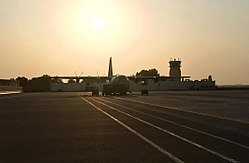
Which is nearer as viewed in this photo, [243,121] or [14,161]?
[14,161]

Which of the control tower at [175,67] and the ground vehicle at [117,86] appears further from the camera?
the control tower at [175,67]

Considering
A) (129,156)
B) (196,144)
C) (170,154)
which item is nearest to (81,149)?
(129,156)

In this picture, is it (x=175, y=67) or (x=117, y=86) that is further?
(x=175, y=67)

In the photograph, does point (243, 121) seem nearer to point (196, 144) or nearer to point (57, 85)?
point (196, 144)

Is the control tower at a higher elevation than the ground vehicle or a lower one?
higher

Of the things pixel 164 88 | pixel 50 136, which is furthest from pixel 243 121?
pixel 164 88

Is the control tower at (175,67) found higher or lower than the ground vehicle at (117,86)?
higher

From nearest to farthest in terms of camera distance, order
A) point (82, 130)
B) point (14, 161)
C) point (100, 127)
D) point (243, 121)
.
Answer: point (14, 161) < point (82, 130) < point (100, 127) < point (243, 121)

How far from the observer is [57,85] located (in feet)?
456

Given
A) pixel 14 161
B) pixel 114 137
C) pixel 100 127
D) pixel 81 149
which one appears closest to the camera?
pixel 14 161

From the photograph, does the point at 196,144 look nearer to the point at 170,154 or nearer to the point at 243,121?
the point at 170,154

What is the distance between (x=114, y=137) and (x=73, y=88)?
127382mm

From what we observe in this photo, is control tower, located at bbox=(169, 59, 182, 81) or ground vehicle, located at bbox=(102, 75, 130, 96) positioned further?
control tower, located at bbox=(169, 59, 182, 81)

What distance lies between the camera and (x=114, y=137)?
13.1m
